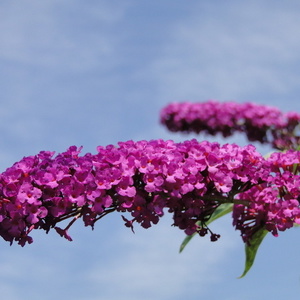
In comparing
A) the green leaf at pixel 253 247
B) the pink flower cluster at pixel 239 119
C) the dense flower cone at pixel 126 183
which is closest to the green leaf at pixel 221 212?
the green leaf at pixel 253 247

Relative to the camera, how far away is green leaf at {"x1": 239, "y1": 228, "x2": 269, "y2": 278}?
462cm

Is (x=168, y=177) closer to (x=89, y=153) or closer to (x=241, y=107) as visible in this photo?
(x=89, y=153)

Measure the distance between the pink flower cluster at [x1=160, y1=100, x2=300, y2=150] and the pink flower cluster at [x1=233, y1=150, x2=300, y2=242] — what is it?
24.5ft

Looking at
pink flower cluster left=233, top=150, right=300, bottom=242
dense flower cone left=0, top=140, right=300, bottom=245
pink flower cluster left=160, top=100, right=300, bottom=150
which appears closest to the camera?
dense flower cone left=0, top=140, right=300, bottom=245

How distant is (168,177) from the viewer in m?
3.63

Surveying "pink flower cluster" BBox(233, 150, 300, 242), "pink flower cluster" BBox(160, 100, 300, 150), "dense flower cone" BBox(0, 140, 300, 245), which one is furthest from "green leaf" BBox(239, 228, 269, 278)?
"pink flower cluster" BBox(160, 100, 300, 150)

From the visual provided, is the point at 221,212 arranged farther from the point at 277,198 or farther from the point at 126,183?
the point at 126,183

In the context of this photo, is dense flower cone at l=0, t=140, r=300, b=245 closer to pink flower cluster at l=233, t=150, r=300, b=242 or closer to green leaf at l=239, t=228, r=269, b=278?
pink flower cluster at l=233, t=150, r=300, b=242

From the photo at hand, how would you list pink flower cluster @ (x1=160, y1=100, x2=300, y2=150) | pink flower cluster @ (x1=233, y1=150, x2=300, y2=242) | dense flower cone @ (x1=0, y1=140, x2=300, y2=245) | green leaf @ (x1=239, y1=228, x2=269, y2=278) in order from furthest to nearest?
pink flower cluster @ (x1=160, y1=100, x2=300, y2=150) < green leaf @ (x1=239, y1=228, x2=269, y2=278) < pink flower cluster @ (x1=233, y1=150, x2=300, y2=242) < dense flower cone @ (x1=0, y1=140, x2=300, y2=245)

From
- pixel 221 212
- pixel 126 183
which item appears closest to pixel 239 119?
pixel 221 212

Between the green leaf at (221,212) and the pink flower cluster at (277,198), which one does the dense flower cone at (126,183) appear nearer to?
the pink flower cluster at (277,198)

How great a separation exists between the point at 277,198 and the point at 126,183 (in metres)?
1.10

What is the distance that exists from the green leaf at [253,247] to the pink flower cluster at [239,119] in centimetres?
717

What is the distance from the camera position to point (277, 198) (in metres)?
4.20
